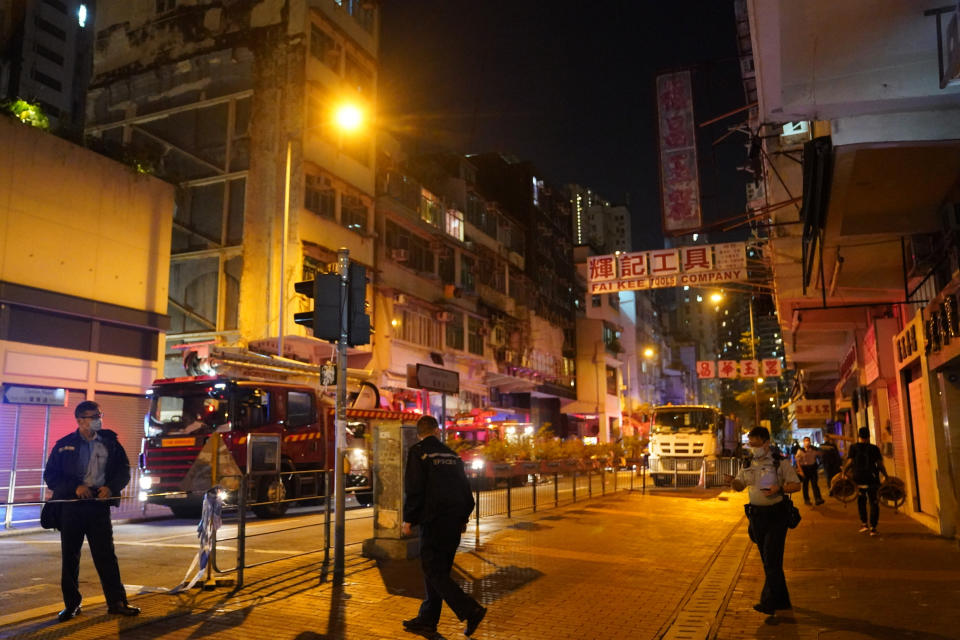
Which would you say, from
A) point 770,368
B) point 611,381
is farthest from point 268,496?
point 611,381

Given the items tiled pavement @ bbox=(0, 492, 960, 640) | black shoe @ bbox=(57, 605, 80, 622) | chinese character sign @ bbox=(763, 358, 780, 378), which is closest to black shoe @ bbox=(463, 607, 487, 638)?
tiled pavement @ bbox=(0, 492, 960, 640)

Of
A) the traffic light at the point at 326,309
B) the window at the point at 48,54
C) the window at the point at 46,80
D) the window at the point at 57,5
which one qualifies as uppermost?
the window at the point at 57,5

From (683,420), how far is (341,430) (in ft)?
73.8

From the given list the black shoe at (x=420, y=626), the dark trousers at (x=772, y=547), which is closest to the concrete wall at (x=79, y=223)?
the black shoe at (x=420, y=626)

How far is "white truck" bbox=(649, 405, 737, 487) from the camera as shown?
90.4ft

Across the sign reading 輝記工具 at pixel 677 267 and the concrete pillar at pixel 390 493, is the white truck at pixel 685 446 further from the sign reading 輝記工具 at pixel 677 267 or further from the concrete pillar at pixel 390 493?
the concrete pillar at pixel 390 493

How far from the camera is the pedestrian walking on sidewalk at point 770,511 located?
7.45 m

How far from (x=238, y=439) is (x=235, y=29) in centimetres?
1956

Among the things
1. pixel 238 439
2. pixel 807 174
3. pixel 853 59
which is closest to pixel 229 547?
pixel 238 439

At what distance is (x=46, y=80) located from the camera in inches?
2771

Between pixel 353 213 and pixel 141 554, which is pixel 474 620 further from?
pixel 353 213

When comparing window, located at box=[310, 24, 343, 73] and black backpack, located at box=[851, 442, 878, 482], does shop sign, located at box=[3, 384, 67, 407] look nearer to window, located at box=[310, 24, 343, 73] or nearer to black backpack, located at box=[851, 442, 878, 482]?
window, located at box=[310, 24, 343, 73]

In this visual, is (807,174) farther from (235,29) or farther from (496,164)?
(496,164)

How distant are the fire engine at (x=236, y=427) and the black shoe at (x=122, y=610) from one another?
880 cm
